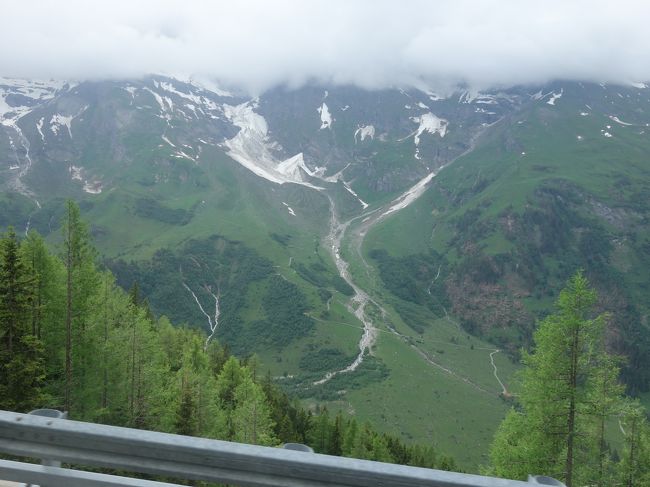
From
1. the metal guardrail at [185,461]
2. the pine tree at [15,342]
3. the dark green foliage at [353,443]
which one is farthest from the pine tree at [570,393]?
the dark green foliage at [353,443]

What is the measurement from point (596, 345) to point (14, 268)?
26.0 metres

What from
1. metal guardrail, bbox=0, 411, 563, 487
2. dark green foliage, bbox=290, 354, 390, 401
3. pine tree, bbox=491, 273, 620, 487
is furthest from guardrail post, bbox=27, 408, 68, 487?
dark green foliage, bbox=290, 354, 390, 401

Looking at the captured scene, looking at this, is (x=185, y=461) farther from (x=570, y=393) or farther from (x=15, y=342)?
(x=15, y=342)

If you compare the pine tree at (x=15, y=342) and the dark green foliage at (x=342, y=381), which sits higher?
the pine tree at (x=15, y=342)

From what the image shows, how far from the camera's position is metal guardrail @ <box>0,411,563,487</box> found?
190 inches

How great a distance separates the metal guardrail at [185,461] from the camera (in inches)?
190

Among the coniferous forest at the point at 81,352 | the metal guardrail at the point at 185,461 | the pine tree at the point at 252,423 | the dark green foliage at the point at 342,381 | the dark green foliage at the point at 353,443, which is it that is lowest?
→ the dark green foliage at the point at 342,381

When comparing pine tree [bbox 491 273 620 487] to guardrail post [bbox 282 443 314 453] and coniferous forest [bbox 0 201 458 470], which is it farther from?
coniferous forest [bbox 0 201 458 470]

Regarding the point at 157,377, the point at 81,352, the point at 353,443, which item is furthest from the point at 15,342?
the point at 353,443

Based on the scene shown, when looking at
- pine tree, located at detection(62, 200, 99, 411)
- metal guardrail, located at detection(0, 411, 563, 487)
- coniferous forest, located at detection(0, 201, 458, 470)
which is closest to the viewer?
metal guardrail, located at detection(0, 411, 563, 487)

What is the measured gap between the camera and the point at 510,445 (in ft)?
71.5

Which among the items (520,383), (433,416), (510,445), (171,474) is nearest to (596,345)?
(520,383)

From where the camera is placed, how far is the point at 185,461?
5.01 metres

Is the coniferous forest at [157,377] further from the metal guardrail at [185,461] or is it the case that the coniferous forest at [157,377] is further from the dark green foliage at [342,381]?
the dark green foliage at [342,381]
